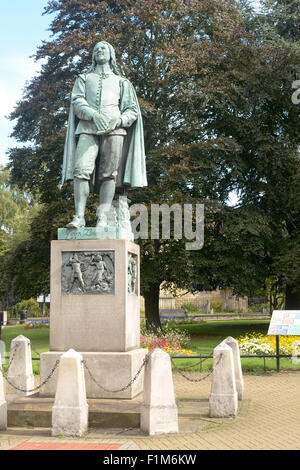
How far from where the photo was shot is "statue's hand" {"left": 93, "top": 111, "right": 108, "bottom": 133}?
9.70 m

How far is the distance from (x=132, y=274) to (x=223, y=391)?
2.42 m

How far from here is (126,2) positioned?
80.6ft

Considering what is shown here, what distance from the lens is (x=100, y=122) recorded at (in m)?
9.70

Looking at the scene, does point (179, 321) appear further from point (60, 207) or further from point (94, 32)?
point (94, 32)

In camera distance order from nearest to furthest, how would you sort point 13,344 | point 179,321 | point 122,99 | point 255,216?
point 122,99 → point 13,344 → point 255,216 → point 179,321

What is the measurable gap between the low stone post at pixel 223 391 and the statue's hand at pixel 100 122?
13.8ft

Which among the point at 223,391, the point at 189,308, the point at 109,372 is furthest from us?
the point at 189,308

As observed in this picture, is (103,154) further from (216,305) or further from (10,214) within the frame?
(216,305)

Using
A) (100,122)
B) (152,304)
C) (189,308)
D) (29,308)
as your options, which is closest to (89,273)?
(100,122)

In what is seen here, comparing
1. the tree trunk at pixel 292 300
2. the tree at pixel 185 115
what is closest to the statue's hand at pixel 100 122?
the tree at pixel 185 115

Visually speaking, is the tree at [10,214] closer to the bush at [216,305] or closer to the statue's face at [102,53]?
the bush at [216,305]

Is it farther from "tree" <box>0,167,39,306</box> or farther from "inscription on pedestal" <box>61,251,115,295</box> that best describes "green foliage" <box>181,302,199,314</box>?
"inscription on pedestal" <box>61,251,115,295</box>
